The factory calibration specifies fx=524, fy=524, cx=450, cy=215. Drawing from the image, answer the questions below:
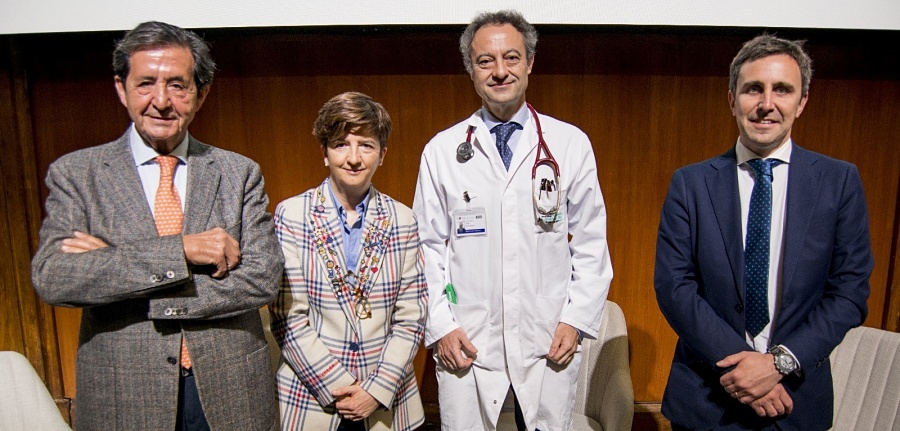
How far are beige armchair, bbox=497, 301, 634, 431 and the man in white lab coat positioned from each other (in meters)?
0.37

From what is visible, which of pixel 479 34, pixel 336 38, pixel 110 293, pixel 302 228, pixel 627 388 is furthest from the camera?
pixel 336 38

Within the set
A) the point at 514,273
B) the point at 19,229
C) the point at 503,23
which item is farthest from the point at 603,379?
the point at 19,229

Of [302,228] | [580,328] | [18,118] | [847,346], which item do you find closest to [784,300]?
[580,328]

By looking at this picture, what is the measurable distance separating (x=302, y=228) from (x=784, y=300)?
124 cm

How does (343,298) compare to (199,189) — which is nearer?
(199,189)

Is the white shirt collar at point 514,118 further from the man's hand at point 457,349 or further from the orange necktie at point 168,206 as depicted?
the orange necktie at point 168,206

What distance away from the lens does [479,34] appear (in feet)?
5.10

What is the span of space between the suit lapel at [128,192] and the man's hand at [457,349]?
841 mm

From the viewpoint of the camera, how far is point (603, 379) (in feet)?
6.91

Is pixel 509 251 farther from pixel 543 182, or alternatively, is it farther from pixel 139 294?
pixel 139 294

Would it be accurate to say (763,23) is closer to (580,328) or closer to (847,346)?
(847,346)

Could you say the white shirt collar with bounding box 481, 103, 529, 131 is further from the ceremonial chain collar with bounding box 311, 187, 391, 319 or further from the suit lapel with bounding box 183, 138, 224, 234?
the suit lapel with bounding box 183, 138, 224, 234

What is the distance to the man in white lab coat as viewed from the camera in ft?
5.13

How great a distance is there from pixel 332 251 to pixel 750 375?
1.08m
